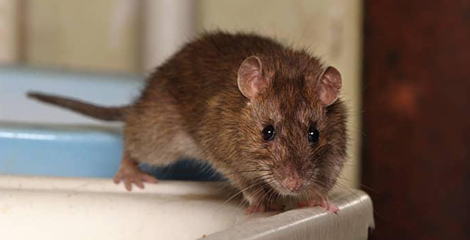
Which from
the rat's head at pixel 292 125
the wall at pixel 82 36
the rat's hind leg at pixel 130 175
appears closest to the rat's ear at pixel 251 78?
the rat's head at pixel 292 125

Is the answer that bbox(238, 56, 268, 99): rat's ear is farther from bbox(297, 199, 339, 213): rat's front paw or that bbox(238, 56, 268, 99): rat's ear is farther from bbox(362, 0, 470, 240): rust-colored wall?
bbox(362, 0, 470, 240): rust-colored wall

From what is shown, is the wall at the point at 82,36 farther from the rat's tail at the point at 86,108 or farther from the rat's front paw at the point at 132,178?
the rat's front paw at the point at 132,178

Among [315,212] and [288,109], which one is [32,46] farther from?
[315,212]

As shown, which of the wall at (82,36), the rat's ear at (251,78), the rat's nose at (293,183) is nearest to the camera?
the rat's nose at (293,183)

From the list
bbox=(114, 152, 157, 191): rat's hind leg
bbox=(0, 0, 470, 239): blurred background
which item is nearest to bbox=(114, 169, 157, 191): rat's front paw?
bbox=(114, 152, 157, 191): rat's hind leg

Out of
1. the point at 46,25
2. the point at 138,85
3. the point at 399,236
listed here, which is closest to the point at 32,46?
the point at 46,25

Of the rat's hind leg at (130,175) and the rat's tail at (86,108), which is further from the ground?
the rat's tail at (86,108)

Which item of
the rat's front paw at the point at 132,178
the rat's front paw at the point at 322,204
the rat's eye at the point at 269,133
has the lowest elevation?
the rat's front paw at the point at 132,178
